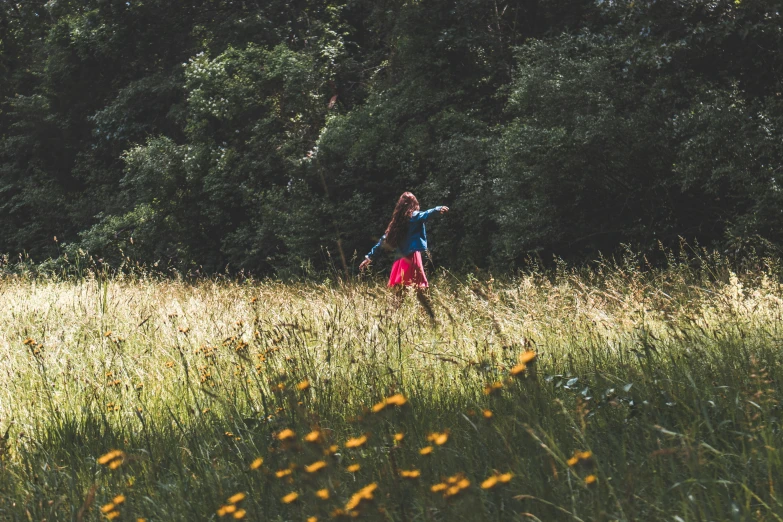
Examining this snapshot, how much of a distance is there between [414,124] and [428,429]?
1144 centimetres

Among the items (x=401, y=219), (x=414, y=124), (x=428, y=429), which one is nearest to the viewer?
(x=428, y=429)

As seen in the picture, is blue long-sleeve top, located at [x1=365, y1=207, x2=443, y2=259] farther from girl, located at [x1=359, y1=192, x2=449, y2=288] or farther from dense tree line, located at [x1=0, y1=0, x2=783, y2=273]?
dense tree line, located at [x1=0, y1=0, x2=783, y2=273]

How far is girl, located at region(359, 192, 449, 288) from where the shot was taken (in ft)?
28.1

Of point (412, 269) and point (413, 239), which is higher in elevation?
point (413, 239)

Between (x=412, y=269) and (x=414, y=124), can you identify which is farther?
(x=414, y=124)

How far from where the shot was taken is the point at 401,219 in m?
8.60

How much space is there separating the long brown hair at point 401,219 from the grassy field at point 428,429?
2.62m

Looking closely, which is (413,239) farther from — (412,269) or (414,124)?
(414,124)

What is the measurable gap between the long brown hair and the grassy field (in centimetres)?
262

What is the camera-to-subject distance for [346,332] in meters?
5.16

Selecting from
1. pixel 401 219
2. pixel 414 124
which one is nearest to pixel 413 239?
pixel 401 219

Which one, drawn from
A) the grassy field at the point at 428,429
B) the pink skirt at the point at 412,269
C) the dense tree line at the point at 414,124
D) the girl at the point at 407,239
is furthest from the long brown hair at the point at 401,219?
the grassy field at the point at 428,429

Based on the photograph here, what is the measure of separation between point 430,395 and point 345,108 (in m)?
14.0

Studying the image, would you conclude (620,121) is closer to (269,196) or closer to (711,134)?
(711,134)
